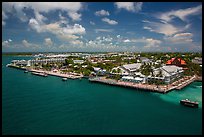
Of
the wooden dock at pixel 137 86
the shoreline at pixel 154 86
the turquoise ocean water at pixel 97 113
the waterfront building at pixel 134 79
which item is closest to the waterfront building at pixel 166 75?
the shoreline at pixel 154 86

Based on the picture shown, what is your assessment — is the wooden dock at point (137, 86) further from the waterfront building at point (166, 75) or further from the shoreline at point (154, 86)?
the waterfront building at point (166, 75)

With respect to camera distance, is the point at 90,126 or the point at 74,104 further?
the point at 74,104

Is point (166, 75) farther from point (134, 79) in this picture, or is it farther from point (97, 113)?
point (97, 113)

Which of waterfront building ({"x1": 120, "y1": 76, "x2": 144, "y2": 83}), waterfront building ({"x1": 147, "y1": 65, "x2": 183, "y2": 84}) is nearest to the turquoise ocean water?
waterfront building ({"x1": 147, "y1": 65, "x2": 183, "y2": 84})

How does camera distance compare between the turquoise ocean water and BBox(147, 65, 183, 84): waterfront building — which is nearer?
the turquoise ocean water

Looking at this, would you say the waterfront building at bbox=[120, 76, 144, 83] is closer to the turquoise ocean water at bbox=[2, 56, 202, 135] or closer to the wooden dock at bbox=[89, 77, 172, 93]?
the wooden dock at bbox=[89, 77, 172, 93]

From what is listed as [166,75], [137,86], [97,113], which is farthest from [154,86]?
[97,113]

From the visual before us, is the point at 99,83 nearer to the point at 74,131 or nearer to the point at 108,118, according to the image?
the point at 108,118

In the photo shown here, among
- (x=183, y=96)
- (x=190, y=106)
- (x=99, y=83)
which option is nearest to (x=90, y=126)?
(x=190, y=106)
